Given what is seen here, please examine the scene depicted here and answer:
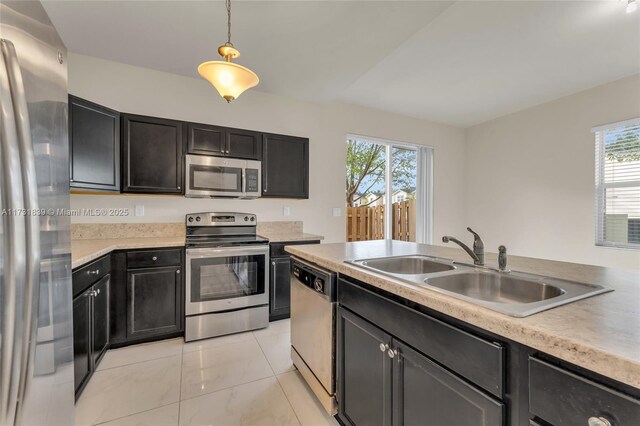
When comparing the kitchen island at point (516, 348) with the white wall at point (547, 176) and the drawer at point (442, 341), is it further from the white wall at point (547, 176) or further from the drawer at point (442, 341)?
the white wall at point (547, 176)

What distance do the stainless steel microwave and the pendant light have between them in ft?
3.68

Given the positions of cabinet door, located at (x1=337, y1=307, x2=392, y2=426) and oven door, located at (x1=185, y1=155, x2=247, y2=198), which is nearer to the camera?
cabinet door, located at (x1=337, y1=307, x2=392, y2=426)

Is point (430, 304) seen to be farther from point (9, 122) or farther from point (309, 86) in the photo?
point (309, 86)

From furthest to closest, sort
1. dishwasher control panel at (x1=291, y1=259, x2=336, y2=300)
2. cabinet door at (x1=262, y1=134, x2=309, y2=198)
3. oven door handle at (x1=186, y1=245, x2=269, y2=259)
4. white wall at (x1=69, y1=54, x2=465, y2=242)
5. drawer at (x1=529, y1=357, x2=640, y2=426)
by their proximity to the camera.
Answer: cabinet door at (x1=262, y1=134, x2=309, y2=198), white wall at (x1=69, y1=54, x2=465, y2=242), oven door handle at (x1=186, y1=245, x2=269, y2=259), dishwasher control panel at (x1=291, y1=259, x2=336, y2=300), drawer at (x1=529, y1=357, x2=640, y2=426)

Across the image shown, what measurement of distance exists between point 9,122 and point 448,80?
3663 millimetres

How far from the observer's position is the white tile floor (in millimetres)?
1598

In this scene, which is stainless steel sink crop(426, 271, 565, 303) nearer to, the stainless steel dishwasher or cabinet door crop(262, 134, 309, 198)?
the stainless steel dishwasher

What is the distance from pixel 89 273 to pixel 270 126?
2363 millimetres

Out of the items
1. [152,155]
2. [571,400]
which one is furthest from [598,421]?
[152,155]

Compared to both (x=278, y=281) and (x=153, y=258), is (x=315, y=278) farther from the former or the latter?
(x=153, y=258)

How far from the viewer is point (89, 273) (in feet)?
5.91

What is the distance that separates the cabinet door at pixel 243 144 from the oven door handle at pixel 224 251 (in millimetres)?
1012

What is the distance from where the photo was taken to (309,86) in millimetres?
3148

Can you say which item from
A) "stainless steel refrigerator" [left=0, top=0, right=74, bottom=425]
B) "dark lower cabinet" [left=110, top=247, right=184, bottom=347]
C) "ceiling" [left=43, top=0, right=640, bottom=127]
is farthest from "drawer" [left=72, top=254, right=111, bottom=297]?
"ceiling" [left=43, top=0, right=640, bottom=127]
